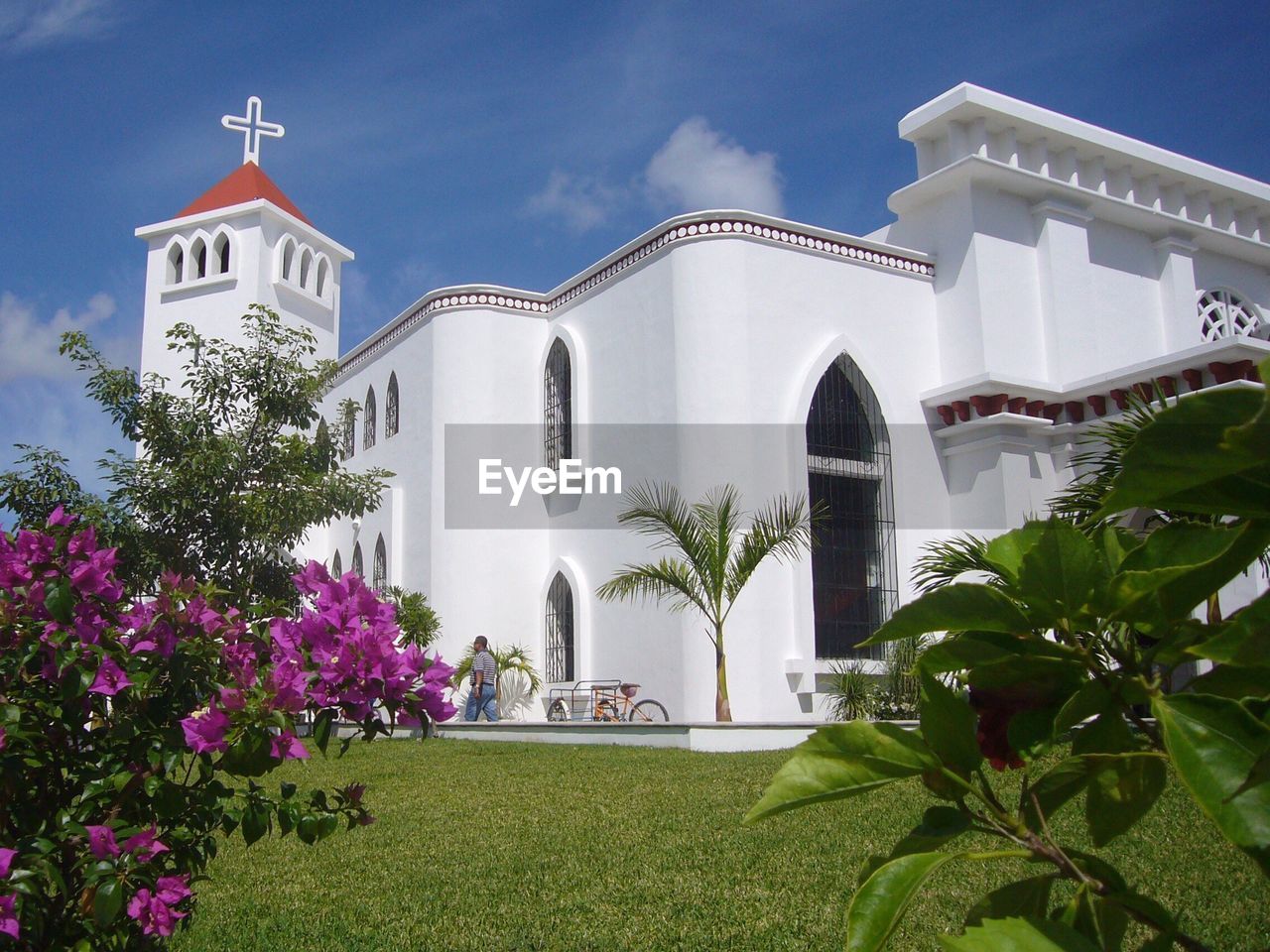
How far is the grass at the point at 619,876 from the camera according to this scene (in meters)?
4.39

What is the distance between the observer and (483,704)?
15305 mm

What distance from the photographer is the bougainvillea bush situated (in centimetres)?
263

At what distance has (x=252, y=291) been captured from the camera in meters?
21.0

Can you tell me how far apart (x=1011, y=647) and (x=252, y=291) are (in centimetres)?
2181

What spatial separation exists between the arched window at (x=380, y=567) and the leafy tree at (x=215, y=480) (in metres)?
6.66

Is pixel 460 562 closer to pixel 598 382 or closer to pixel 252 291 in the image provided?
pixel 598 382

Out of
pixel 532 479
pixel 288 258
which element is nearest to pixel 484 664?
pixel 532 479

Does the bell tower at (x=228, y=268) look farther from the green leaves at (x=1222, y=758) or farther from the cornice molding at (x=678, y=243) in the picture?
the green leaves at (x=1222, y=758)

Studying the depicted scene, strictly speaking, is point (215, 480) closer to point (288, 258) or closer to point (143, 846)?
point (143, 846)

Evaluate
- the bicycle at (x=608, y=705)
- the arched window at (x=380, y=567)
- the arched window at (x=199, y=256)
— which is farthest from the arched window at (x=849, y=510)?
the arched window at (x=199, y=256)

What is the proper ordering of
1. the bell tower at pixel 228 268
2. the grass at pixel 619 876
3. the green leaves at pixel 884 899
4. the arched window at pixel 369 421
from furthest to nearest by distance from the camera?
the bell tower at pixel 228 268 < the arched window at pixel 369 421 < the grass at pixel 619 876 < the green leaves at pixel 884 899

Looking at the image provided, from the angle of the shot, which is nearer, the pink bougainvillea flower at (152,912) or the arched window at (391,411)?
the pink bougainvillea flower at (152,912)

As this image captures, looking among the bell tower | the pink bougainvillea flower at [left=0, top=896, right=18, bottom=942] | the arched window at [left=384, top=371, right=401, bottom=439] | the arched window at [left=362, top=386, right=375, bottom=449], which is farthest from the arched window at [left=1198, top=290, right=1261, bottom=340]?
the pink bougainvillea flower at [left=0, top=896, right=18, bottom=942]

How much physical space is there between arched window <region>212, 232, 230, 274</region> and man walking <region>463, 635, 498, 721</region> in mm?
10197
